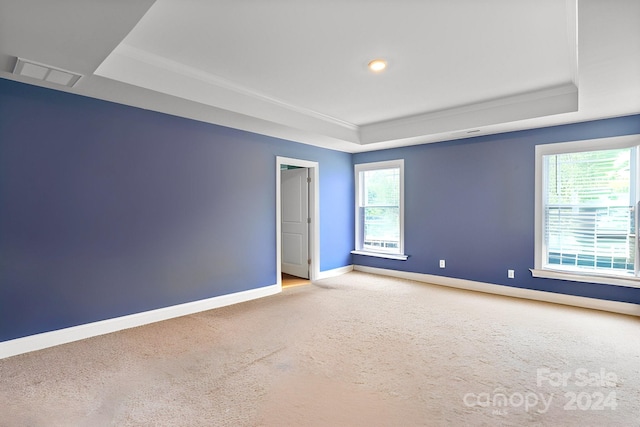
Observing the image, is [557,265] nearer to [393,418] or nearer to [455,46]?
[455,46]

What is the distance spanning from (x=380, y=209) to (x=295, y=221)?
Answer: 63.6 inches

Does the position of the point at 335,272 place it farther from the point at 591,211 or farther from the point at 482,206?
the point at 591,211

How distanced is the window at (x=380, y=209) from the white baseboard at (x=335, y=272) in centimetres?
36

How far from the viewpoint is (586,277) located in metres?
4.05

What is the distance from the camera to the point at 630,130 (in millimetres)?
3844

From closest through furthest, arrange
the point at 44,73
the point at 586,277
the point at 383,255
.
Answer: the point at 44,73 → the point at 586,277 → the point at 383,255

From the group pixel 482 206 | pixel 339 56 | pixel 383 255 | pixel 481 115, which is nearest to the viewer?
pixel 339 56

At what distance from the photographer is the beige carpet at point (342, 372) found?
2.03m

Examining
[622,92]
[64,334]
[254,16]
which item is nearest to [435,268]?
[622,92]

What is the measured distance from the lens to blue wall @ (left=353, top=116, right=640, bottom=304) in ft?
14.0

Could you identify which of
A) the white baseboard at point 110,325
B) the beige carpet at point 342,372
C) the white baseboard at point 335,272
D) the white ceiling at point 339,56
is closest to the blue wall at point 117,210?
the white baseboard at point 110,325

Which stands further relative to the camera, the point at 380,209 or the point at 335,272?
the point at 380,209

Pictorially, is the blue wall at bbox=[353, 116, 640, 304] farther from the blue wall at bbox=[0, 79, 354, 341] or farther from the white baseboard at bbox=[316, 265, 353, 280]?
the blue wall at bbox=[0, 79, 354, 341]

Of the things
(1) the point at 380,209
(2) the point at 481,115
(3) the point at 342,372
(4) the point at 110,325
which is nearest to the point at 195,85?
(4) the point at 110,325
